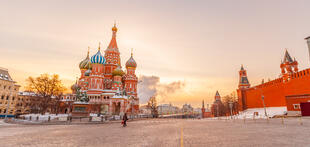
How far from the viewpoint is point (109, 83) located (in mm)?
50750

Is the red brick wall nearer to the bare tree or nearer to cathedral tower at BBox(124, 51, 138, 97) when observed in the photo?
cathedral tower at BBox(124, 51, 138, 97)

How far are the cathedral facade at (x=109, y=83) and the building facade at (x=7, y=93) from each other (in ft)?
72.9

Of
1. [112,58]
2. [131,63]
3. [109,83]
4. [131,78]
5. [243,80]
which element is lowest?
[109,83]

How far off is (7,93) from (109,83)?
3154 cm

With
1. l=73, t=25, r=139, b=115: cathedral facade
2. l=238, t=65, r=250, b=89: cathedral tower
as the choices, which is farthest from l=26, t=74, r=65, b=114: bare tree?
l=238, t=65, r=250, b=89: cathedral tower

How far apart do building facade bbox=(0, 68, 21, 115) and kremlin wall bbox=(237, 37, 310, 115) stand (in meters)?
69.0

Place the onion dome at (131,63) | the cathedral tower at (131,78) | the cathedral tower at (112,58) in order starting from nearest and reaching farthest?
the cathedral tower at (112,58), the cathedral tower at (131,78), the onion dome at (131,63)

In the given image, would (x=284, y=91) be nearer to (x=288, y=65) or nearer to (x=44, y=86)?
(x=288, y=65)

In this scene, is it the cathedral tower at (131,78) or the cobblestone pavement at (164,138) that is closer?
the cobblestone pavement at (164,138)

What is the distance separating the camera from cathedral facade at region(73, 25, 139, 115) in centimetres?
4051

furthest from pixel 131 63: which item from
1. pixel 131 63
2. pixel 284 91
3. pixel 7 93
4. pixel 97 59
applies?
pixel 284 91

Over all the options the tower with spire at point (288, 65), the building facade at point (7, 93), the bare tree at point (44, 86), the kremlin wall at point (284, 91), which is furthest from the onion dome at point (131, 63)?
the tower with spire at point (288, 65)

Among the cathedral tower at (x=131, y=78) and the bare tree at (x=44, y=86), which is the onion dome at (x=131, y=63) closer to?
the cathedral tower at (x=131, y=78)

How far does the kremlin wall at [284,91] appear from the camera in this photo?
36.3 metres
